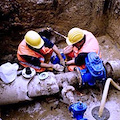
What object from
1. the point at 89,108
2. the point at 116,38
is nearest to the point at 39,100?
the point at 89,108

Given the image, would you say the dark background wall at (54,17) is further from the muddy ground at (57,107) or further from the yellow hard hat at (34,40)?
the muddy ground at (57,107)

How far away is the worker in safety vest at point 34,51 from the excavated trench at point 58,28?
0.59 m

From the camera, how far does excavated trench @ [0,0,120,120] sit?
3205 millimetres

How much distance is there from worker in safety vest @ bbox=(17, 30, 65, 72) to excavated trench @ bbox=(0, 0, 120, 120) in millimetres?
587

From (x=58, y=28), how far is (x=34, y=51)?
4.35ft

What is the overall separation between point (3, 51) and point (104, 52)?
2300 millimetres

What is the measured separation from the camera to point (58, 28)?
448cm

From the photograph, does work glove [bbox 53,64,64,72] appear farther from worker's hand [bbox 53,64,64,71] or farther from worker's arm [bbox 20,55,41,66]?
worker's arm [bbox 20,55,41,66]

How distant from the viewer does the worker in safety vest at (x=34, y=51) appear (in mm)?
3254

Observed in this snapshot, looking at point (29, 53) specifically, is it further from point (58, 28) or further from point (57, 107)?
point (58, 28)

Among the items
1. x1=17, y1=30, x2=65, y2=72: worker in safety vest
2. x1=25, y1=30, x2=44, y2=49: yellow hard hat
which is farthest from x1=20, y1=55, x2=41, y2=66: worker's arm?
x1=25, y1=30, x2=44, y2=49: yellow hard hat

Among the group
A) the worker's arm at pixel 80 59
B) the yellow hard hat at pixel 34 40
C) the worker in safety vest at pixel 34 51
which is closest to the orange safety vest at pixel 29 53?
the worker in safety vest at pixel 34 51

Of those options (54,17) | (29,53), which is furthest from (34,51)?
(54,17)

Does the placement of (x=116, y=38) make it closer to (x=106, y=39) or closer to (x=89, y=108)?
(x=106, y=39)
